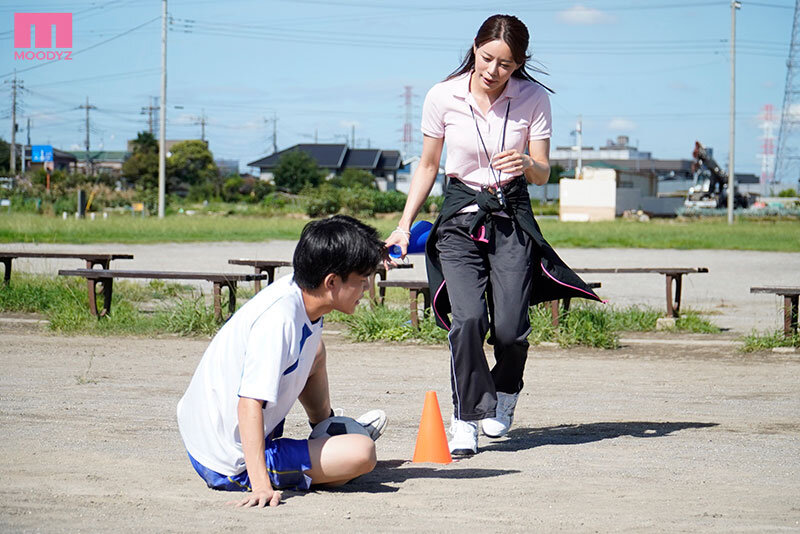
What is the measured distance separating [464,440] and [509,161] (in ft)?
4.39

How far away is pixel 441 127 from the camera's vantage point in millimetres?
4812

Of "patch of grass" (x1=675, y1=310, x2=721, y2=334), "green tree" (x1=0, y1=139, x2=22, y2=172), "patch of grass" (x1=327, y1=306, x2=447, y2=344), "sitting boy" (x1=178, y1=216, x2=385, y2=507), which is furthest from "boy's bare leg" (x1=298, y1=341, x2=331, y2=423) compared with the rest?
"green tree" (x1=0, y1=139, x2=22, y2=172)

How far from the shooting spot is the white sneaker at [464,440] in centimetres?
462

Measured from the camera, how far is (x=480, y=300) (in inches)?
182

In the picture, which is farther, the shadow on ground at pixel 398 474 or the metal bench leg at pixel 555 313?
the metal bench leg at pixel 555 313

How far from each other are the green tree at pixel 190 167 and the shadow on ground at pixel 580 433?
72389 mm

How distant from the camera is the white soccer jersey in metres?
3.39

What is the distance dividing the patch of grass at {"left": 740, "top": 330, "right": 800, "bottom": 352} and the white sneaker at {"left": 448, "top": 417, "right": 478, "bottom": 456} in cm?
463

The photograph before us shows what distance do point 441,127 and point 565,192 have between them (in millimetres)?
55875

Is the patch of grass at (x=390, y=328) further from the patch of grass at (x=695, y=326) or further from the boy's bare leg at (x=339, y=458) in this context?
the boy's bare leg at (x=339, y=458)

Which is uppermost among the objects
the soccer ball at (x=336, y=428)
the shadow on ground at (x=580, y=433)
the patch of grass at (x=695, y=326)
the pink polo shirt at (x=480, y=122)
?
the pink polo shirt at (x=480, y=122)

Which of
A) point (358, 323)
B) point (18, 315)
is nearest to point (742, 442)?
point (358, 323)

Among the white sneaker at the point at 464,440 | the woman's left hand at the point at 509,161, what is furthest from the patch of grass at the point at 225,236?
the woman's left hand at the point at 509,161

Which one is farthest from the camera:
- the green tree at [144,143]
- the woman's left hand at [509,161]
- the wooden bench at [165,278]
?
the green tree at [144,143]
